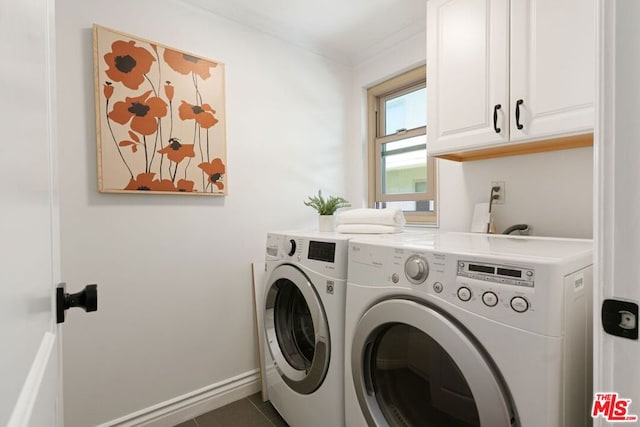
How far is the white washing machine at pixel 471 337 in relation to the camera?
0.66 meters

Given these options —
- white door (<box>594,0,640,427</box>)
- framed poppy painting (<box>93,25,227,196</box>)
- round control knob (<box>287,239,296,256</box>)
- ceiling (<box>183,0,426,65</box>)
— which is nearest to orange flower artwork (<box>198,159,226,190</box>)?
framed poppy painting (<box>93,25,227,196</box>)

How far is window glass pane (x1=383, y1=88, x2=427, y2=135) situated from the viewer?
2.17 m

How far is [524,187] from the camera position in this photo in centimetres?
155

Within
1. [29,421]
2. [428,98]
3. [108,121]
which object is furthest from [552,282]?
[108,121]

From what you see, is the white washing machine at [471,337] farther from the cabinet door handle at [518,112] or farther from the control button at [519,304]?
the cabinet door handle at [518,112]

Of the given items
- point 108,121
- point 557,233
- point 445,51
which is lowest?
point 557,233

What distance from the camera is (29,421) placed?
0.33 metres

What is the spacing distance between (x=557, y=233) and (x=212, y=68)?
206 centimetres

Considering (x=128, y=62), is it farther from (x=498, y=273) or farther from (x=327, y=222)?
(x=498, y=273)

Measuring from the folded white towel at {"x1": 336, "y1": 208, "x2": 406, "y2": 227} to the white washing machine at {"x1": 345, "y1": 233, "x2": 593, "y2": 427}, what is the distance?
20.3 inches

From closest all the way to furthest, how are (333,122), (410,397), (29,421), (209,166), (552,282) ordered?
(29,421), (552,282), (410,397), (209,166), (333,122)

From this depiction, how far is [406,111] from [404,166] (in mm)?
426

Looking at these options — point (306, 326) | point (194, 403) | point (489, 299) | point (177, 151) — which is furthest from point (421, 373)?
point (177, 151)

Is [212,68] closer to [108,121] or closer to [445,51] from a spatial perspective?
[108,121]
